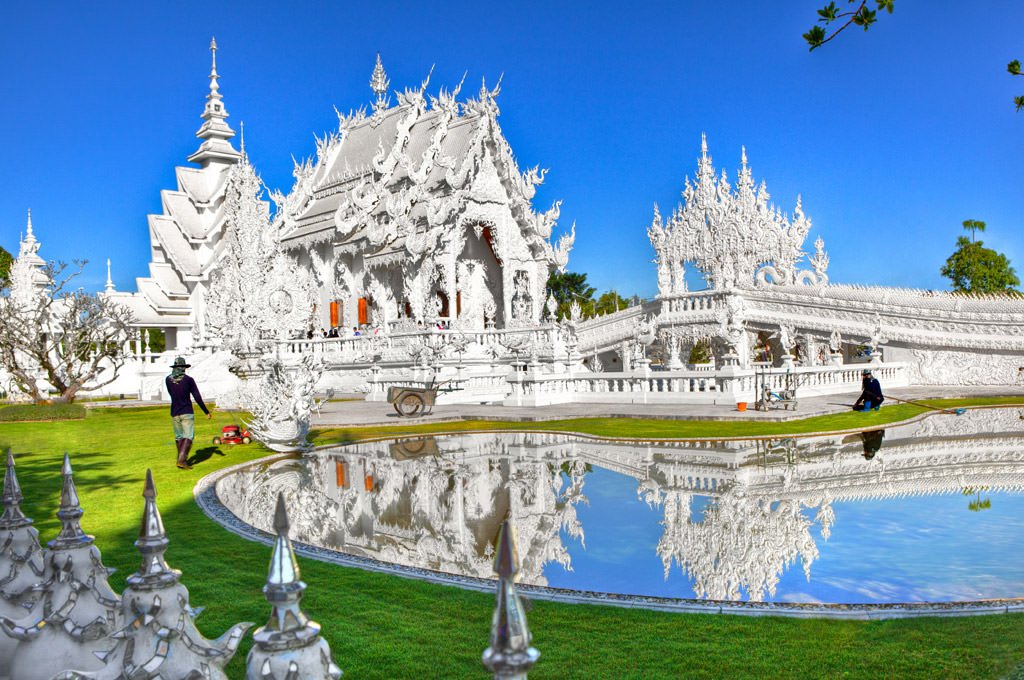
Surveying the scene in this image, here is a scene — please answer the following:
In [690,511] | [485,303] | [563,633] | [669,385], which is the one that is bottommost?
[563,633]

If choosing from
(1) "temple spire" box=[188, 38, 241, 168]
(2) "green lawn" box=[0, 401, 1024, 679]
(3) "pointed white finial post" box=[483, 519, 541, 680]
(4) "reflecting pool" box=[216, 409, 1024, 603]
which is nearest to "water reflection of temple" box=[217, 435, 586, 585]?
(4) "reflecting pool" box=[216, 409, 1024, 603]

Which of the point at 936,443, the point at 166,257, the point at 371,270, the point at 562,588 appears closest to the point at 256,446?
the point at 562,588

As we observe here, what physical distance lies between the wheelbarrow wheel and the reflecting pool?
13.3 ft

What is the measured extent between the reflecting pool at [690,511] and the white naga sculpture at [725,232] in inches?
1014

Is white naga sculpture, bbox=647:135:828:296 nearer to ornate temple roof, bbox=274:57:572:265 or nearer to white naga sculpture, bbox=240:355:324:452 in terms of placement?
ornate temple roof, bbox=274:57:572:265

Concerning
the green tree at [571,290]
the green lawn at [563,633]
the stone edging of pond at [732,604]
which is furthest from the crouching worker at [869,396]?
the green tree at [571,290]

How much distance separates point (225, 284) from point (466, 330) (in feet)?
29.3

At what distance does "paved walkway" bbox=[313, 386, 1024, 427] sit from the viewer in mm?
16984

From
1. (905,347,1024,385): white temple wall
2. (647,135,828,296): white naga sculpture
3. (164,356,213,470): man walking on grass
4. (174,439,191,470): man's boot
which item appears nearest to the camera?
(164,356,213,470): man walking on grass

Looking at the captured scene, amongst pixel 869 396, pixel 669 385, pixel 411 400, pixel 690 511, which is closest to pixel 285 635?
pixel 690 511

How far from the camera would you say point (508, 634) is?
6.30ft

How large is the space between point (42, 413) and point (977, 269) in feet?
185

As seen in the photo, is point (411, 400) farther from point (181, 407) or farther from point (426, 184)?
point (426, 184)

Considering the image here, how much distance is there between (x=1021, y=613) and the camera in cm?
515
